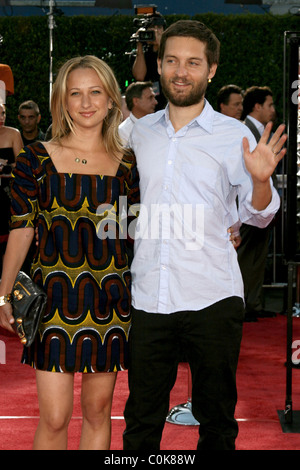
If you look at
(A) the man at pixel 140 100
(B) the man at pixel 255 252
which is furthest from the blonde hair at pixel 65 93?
(B) the man at pixel 255 252

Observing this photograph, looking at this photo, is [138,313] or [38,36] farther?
[38,36]

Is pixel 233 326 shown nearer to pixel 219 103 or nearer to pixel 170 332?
pixel 170 332

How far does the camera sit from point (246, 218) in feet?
9.02

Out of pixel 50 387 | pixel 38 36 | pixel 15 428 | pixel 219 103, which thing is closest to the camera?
pixel 50 387

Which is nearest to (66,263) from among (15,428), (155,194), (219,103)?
(155,194)

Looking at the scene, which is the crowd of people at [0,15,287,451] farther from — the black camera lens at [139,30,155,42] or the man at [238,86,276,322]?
the black camera lens at [139,30,155,42]

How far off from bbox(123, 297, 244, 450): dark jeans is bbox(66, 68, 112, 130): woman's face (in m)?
0.69

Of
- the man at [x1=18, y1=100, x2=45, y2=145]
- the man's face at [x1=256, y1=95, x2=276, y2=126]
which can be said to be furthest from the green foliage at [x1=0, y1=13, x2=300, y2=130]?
the man's face at [x1=256, y1=95, x2=276, y2=126]

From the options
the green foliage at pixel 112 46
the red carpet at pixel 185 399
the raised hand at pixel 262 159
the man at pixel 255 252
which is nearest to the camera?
the raised hand at pixel 262 159

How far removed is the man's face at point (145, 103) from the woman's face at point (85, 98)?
317cm

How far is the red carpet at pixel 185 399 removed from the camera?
144 inches

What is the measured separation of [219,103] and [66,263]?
4943 millimetres

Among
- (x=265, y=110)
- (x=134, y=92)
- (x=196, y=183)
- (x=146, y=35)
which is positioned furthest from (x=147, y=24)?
(x=196, y=183)

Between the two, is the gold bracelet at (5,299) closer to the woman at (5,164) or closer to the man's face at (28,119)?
the woman at (5,164)
